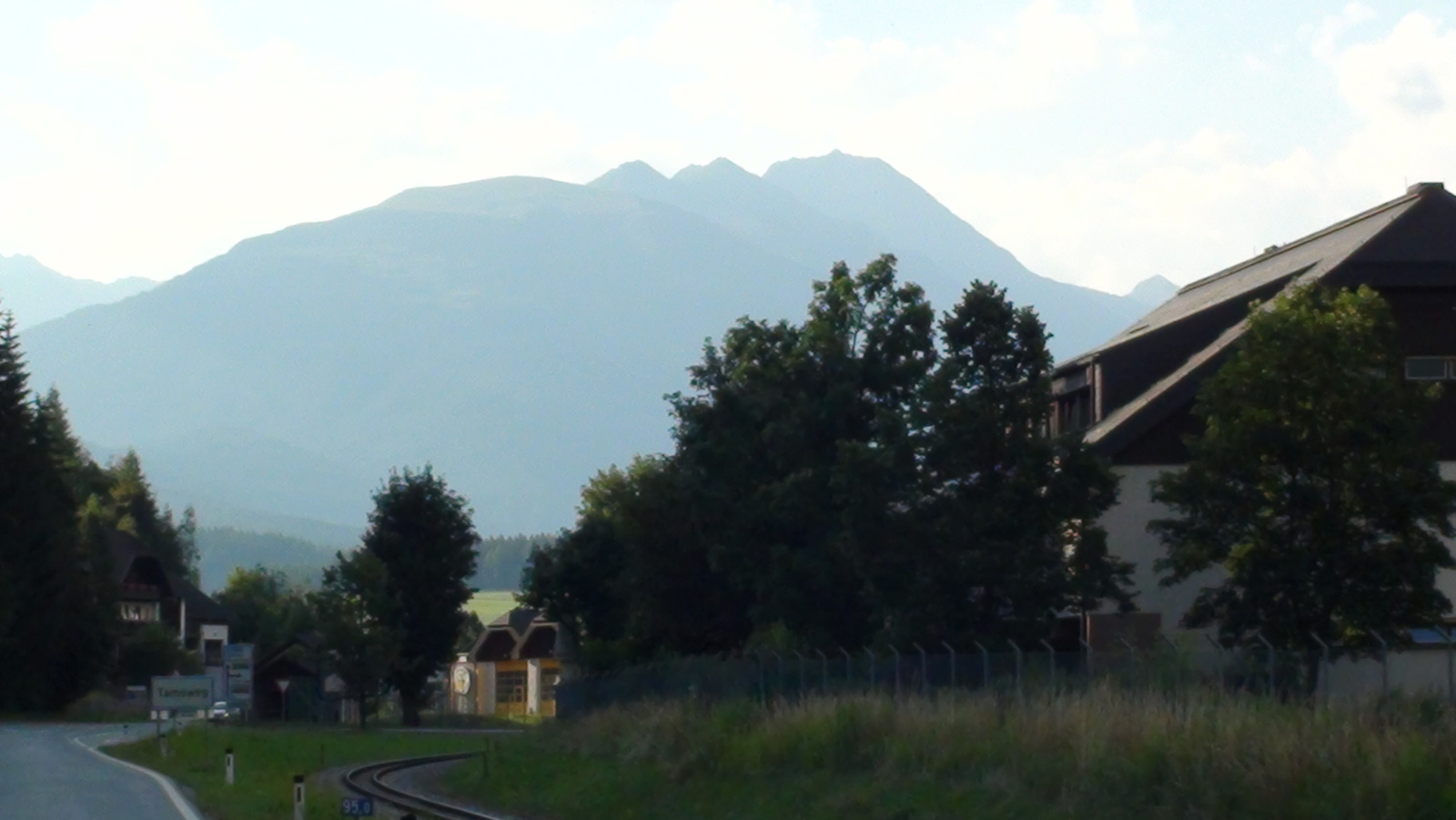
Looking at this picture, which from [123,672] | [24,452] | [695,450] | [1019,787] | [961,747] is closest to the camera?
[1019,787]

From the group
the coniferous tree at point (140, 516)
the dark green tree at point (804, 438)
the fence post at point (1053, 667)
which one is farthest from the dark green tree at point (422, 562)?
the coniferous tree at point (140, 516)

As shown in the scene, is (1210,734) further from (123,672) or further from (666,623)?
(123,672)

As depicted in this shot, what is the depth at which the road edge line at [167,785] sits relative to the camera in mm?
25250

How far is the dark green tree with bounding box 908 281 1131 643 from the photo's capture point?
32000 mm

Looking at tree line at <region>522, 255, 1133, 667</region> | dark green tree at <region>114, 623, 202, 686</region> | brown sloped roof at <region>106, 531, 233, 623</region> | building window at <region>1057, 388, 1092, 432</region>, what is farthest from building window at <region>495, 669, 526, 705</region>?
building window at <region>1057, 388, 1092, 432</region>

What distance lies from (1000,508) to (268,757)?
19.0 metres

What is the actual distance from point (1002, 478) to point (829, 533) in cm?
810

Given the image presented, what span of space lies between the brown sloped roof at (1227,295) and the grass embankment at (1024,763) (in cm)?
1282

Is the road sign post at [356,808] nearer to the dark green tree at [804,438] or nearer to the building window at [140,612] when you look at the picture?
the dark green tree at [804,438]

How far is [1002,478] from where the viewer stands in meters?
32.6

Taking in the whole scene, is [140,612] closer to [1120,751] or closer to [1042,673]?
[1042,673]

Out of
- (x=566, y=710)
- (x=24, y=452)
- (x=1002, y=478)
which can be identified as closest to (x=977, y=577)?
(x=1002, y=478)

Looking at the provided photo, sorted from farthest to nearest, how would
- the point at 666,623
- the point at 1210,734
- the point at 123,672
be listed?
1. the point at 123,672
2. the point at 666,623
3. the point at 1210,734

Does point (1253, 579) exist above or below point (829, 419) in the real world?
below
